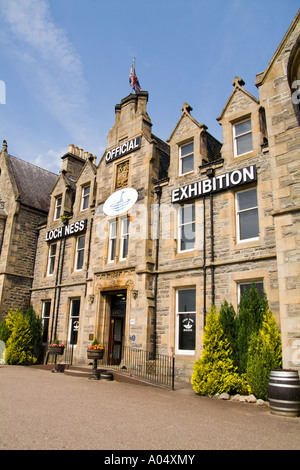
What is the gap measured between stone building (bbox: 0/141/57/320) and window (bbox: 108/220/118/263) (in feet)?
25.8

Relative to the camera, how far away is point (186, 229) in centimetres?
1537

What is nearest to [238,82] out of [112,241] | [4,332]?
[112,241]

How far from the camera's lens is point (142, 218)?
16.4m

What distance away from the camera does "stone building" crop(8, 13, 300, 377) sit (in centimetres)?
1098

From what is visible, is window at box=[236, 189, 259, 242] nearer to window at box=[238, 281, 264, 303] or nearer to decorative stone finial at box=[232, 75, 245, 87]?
window at box=[238, 281, 264, 303]

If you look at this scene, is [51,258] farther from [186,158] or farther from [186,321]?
[186,321]

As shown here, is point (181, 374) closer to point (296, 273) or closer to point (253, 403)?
point (253, 403)

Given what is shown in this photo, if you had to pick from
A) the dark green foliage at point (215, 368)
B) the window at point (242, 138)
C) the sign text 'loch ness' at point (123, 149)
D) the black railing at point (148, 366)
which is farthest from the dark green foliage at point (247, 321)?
the sign text 'loch ness' at point (123, 149)

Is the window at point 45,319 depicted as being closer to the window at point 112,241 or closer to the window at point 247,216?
the window at point 112,241

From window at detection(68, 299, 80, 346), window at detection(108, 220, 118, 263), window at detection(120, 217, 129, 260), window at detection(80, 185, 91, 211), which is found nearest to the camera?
window at detection(120, 217, 129, 260)

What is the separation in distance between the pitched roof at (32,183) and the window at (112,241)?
8.63m

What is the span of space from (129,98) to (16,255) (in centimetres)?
1165

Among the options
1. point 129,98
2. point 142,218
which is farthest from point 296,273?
point 129,98

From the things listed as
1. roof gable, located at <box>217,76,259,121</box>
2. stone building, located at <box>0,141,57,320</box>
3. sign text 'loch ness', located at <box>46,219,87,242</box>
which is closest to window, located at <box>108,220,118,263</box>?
→ sign text 'loch ness', located at <box>46,219,87,242</box>
